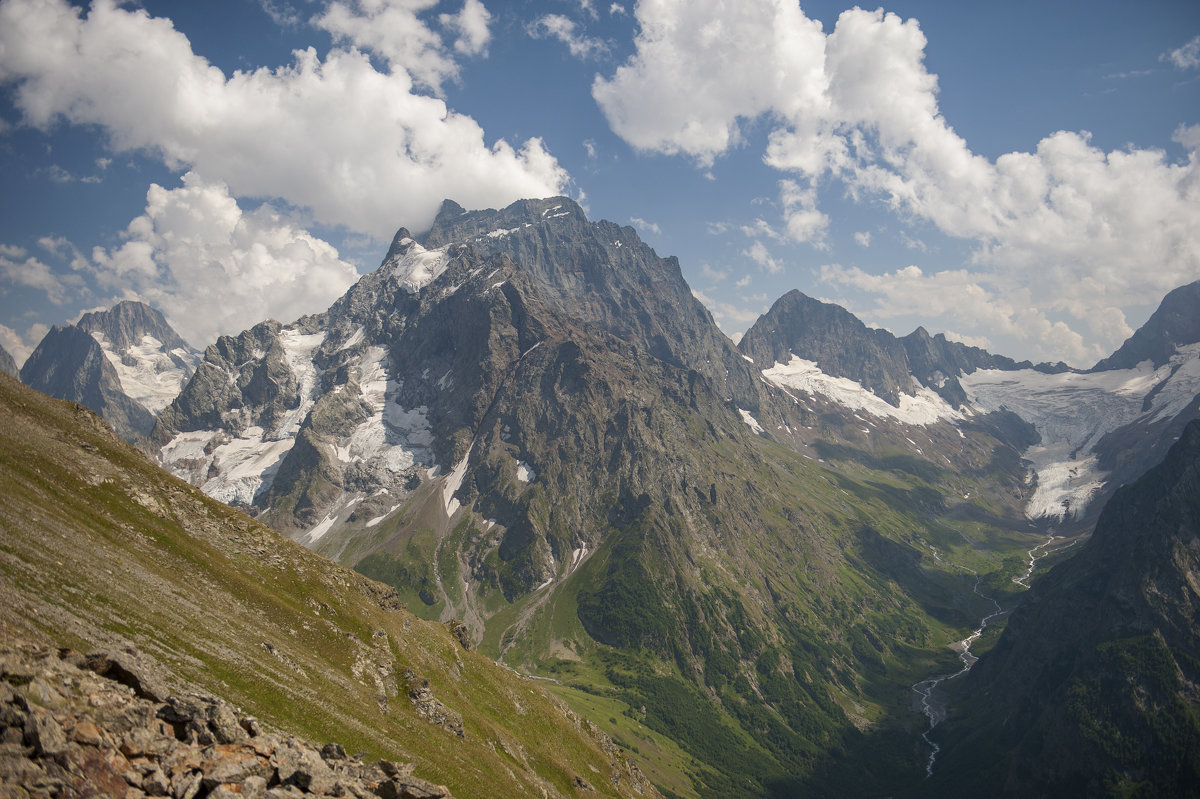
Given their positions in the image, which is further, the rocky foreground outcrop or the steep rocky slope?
the steep rocky slope

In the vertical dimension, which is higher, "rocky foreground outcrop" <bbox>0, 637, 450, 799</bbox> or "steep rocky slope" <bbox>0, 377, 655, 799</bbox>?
"rocky foreground outcrop" <bbox>0, 637, 450, 799</bbox>

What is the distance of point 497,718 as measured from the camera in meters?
99.1

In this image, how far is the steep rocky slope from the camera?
50625 mm

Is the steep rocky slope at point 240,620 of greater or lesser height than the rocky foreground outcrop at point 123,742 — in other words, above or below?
below

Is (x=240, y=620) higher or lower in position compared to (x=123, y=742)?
lower

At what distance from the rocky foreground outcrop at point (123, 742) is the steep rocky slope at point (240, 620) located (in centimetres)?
90

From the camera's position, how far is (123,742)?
27375mm

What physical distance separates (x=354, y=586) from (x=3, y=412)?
53.8 meters

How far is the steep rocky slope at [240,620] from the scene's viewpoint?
50625mm

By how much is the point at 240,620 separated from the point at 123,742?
44.3 metres

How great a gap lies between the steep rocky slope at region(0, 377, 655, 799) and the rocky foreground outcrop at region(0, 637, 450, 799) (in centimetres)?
90

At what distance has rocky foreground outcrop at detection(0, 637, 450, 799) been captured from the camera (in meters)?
23.6

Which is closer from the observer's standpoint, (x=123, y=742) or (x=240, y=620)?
(x=123, y=742)

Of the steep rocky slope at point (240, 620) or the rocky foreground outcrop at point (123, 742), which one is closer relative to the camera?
the rocky foreground outcrop at point (123, 742)
